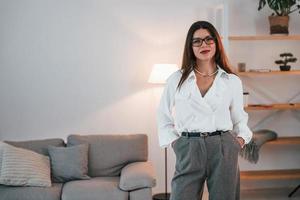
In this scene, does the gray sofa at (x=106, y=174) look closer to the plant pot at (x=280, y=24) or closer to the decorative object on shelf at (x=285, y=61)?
the decorative object on shelf at (x=285, y=61)

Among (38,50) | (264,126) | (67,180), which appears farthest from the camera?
(264,126)

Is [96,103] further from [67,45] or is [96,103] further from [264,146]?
[264,146]

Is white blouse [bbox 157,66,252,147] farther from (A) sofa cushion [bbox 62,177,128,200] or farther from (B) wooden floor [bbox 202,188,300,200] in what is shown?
(B) wooden floor [bbox 202,188,300,200]

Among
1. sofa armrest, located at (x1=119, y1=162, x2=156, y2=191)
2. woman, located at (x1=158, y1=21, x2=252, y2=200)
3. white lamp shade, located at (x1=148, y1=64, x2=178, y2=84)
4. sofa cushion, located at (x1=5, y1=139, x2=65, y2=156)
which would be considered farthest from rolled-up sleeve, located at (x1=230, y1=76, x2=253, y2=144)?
sofa cushion, located at (x1=5, y1=139, x2=65, y2=156)

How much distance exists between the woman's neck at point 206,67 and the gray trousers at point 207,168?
387mm

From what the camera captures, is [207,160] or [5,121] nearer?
[207,160]

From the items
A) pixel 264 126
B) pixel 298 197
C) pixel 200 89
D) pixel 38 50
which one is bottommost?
pixel 298 197

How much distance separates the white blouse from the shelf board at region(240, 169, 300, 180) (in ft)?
5.87

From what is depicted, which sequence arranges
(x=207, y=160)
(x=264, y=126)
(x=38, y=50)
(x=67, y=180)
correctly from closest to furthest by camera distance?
(x=207, y=160), (x=67, y=180), (x=38, y=50), (x=264, y=126)

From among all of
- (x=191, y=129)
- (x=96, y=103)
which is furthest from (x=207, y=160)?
(x=96, y=103)

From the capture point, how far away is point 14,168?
11.0 feet

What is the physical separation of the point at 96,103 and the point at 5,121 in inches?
35.3

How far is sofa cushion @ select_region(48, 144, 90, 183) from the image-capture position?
359 centimetres

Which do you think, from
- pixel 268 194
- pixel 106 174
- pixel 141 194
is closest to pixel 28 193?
pixel 106 174
